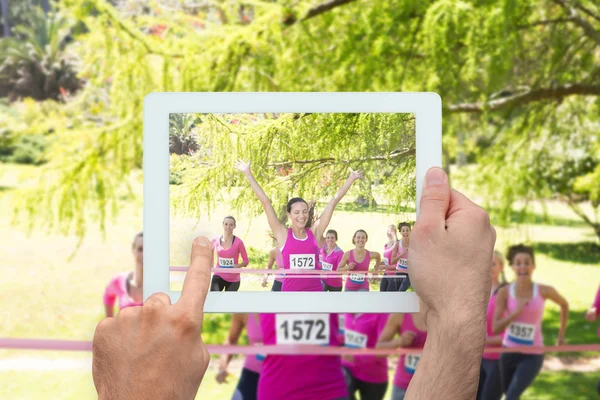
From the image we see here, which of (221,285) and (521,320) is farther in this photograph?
(521,320)

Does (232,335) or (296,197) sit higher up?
(296,197)

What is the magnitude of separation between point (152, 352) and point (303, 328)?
2.64 meters

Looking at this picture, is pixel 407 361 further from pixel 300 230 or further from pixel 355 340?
pixel 300 230

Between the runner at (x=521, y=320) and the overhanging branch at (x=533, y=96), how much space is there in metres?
1.20

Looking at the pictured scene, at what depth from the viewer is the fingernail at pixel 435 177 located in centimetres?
88

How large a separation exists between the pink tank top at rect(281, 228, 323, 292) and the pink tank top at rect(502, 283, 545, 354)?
313 centimetres

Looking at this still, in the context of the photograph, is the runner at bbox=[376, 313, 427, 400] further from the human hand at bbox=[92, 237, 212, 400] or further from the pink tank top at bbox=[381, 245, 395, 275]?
the human hand at bbox=[92, 237, 212, 400]

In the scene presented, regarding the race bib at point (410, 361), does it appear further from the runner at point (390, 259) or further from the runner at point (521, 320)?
the runner at point (390, 259)

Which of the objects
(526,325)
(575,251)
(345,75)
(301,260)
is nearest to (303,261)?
(301,260)

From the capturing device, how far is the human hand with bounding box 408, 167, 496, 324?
768 mm

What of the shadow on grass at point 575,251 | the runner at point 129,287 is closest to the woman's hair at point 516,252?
the runner at point 129,287

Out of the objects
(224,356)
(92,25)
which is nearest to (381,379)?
(224,356)

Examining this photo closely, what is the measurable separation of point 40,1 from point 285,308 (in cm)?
1452

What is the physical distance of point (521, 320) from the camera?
3.87 m
